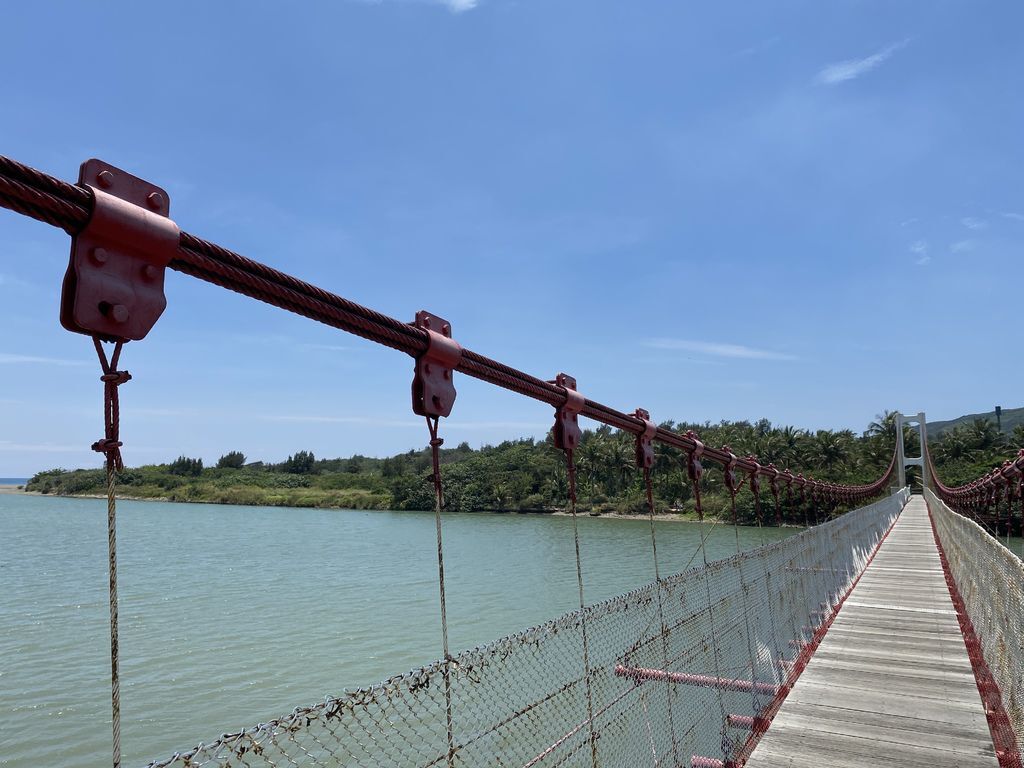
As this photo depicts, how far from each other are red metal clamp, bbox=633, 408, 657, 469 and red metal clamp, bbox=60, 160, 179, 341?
3842 millimetres

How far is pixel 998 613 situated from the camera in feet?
12.8

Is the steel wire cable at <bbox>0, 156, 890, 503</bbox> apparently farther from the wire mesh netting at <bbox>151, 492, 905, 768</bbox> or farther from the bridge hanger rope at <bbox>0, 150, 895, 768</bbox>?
the wire mesh netting at <bbox>151, 492, 905, 768</bbox>

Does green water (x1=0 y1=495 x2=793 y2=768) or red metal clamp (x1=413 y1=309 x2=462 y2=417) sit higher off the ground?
red metal clamp (x1=413 y1=309 x2=462 y2=417)

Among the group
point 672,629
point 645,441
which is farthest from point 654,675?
point 645,441

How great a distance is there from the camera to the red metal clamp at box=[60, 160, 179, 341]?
1480 millimetres

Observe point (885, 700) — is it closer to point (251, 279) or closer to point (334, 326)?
point (334, 326)

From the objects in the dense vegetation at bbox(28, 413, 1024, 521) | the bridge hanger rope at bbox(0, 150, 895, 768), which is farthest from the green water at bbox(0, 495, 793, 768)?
the dense vegetation at bbox(28, 413, 1024, 521)

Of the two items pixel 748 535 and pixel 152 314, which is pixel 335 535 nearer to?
pixel 748 535

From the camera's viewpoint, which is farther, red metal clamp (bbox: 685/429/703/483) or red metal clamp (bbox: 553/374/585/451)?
red metal clamp (bbox: 685/429/703/483)

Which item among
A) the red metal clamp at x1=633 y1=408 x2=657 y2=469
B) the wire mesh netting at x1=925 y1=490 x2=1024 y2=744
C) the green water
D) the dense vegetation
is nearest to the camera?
the wire mesh netting at x1=925 y1=490 x2=1024 y2=744

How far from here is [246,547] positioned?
Answer: 34.2m

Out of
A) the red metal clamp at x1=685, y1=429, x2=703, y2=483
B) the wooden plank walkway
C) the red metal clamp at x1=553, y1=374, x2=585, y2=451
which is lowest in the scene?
the wooden plank walkway

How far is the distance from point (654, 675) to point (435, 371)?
2.04 meters

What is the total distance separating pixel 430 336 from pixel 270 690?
1115cm
